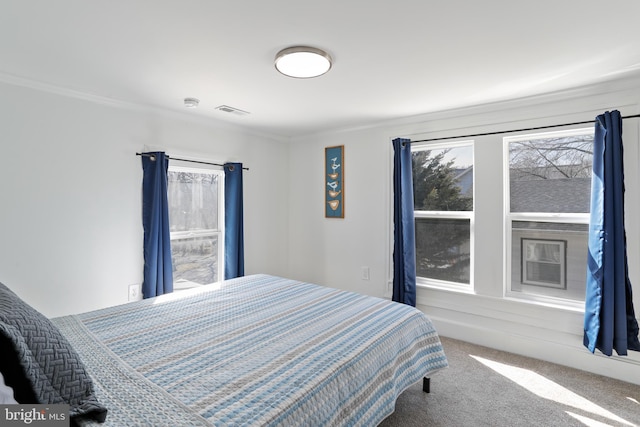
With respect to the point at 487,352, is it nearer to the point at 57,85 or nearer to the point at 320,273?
the point at 320,273

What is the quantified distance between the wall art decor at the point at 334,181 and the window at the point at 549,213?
1.80 m

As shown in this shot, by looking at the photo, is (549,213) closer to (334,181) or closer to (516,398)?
(516,398)

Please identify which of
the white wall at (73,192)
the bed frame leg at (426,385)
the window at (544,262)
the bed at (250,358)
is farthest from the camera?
the window at (544,262)

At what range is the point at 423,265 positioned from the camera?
344 centimetres

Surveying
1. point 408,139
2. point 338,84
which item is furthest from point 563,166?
point 338,84

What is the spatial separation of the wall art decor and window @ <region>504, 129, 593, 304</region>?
1.80 m

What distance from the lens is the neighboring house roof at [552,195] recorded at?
8.63ft

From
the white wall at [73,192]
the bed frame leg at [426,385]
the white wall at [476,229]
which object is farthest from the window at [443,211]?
the white wall at [73,192]

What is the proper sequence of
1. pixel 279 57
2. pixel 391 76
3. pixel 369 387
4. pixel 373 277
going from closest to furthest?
pixel 369 387 < pixel 279 57 < pixel 391 76 < pixel 373 277

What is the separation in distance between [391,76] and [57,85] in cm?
260

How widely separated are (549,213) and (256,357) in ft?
9.19

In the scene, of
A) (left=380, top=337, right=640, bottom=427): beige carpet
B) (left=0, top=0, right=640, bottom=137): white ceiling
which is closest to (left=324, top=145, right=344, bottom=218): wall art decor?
(left=0, top=0, right=640, bottom=137): white ceiling

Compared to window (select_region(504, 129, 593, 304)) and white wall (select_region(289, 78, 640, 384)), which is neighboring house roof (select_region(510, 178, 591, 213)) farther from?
white wall (select_region(289, 78, 640, 384))

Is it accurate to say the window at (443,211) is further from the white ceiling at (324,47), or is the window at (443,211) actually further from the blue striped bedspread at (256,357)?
the blue striped bedspread at (256,357)
